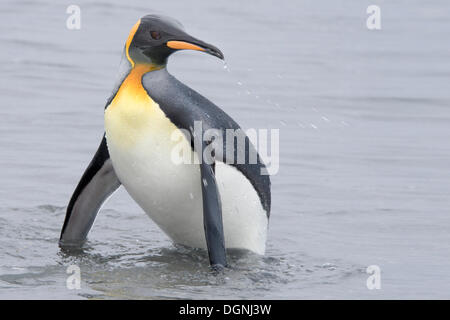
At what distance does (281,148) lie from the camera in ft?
28.3

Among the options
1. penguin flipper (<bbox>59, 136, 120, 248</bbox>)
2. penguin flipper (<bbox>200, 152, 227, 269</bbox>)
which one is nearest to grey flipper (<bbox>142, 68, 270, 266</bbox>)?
penguin flipper (<bbox>200, 152, 227, 269</bbox>)

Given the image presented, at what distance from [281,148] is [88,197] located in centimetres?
300

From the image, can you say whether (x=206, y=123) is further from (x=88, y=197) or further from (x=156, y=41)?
(x=88, y=197)

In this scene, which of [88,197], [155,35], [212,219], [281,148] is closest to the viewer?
[212,219]

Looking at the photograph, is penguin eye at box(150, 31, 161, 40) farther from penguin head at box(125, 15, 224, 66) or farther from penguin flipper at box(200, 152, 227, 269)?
penguin flipper at box(200, 152, 227, 269)

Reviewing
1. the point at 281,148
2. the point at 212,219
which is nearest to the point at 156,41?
the point at 212,219

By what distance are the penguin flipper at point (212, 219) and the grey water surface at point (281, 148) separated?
0.31 ft

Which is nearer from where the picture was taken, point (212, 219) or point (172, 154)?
point (212, 219)

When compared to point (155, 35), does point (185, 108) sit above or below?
below

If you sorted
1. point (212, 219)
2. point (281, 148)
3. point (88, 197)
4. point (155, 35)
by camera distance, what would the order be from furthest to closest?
1. point (281, 148)
2. point (88, 197)
3. point (155, 35)
4. point (212, 219)

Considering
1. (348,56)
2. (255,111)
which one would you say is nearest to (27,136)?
(255,111)

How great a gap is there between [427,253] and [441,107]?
5.34 m

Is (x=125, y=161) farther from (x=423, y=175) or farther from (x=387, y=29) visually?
(x=387, y=29)

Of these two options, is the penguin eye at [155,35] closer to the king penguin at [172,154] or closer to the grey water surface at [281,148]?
the king penguin at [172,154]
